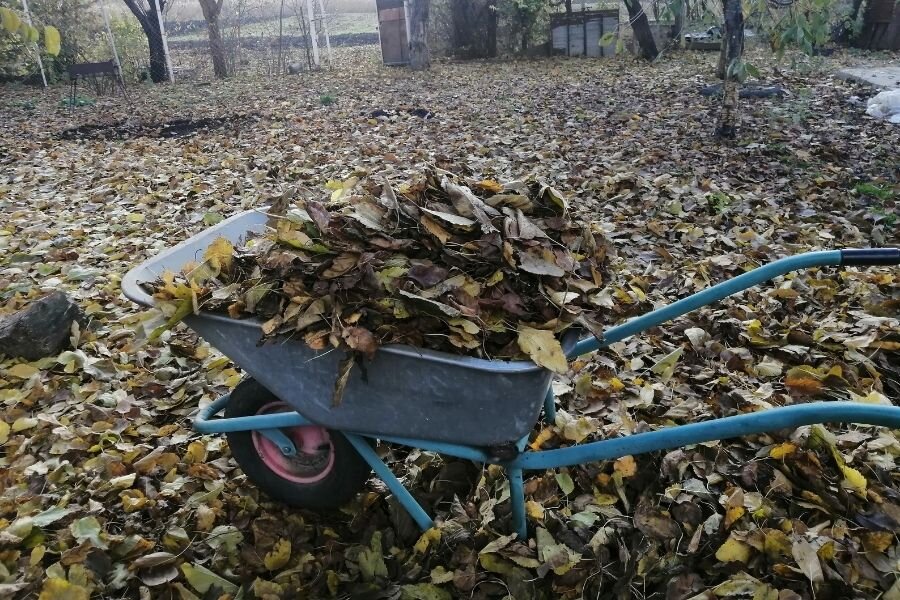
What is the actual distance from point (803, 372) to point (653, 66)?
976 cm

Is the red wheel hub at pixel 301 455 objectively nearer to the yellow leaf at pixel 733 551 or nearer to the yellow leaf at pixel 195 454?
the yellow leaf at pixel 195 454

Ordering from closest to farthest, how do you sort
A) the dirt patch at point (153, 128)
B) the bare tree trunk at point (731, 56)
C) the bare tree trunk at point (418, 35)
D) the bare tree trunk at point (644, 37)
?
the bare tree trunk at point (731, 56) → the dirt patch at point (153, 128) → the bare tree trunk at point (644, 37) → the bare tree trunk at point (418, 35)

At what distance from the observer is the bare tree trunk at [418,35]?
12680mm

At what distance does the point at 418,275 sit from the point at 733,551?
48.0 inches

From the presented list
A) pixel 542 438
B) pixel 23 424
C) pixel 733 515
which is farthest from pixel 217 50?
pixel 733 515

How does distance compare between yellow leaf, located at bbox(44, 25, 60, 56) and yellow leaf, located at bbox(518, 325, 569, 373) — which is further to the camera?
yellow leaf, located at bbox(518, 325, 569, 373)

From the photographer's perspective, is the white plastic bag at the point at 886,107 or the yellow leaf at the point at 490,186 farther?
the white plastic bag at the point at 886,107

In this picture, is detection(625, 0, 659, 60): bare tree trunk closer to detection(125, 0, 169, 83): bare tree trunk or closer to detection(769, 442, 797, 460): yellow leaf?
detection(125, 0, 169, 83): bare tree trunk

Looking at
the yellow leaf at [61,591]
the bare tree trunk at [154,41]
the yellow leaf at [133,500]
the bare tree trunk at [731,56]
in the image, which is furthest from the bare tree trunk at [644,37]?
the yellow leaf at [61,591]

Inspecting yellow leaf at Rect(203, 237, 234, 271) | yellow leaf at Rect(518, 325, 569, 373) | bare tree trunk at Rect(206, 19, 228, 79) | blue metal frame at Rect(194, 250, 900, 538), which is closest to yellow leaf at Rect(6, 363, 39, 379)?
blue metal frame at Rect(194, 250, 900, 538)

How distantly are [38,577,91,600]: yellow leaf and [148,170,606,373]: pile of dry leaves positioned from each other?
0.84 meters

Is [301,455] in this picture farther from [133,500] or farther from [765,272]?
[765,272]

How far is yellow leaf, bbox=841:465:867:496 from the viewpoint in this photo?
1.97 meters

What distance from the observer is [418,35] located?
12.8 meters
